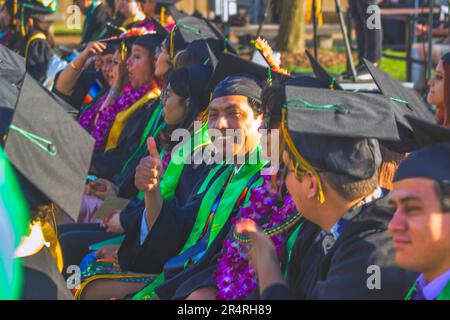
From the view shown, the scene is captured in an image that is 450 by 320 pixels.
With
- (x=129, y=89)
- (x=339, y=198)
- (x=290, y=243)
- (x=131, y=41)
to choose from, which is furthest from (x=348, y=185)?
(x=131, y=41)

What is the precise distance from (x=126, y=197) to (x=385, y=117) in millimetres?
3133

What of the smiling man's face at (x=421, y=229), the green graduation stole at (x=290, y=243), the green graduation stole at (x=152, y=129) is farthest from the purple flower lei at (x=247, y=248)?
the green graduation stole at (x=152, y=129)

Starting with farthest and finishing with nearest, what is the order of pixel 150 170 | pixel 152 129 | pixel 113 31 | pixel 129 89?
pixel 113 31, pixel 129 89, pixel 152 129, pixel 150 170

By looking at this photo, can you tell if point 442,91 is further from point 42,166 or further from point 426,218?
point 42,166

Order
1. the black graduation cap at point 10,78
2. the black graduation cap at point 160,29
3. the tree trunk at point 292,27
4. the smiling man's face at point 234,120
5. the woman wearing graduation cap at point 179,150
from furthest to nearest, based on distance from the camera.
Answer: the tree trunk at point 292,27
the black graduation cap at point 160,29
the woman wearing graduation cap at point 179,150
the smiling man's face at point 234,120
the black graduation cap at point 10,78

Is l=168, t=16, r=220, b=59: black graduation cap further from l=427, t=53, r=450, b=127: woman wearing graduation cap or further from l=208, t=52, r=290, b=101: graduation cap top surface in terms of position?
l=427, t=53, r=450, b=127: woman wearing graduation cap

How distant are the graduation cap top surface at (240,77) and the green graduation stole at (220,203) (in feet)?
1.16

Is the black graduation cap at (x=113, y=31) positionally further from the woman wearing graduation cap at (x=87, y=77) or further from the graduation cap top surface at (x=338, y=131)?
the graduation cap top surface at (x=338, y=131)

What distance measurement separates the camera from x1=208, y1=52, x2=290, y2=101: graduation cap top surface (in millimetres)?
Result: 4700

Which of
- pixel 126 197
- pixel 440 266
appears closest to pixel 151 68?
pixel 126 197

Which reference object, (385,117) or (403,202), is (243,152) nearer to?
(385,117)

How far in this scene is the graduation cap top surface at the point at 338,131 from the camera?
131 inches

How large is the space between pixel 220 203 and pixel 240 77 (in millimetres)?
697

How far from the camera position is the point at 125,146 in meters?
6.80
